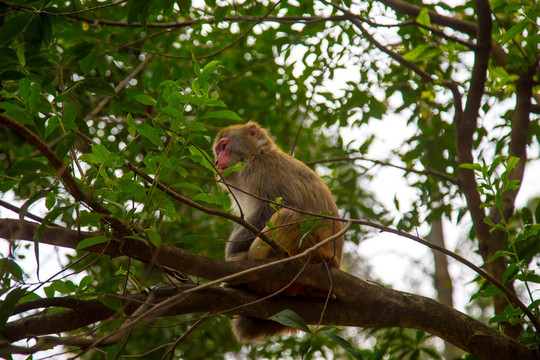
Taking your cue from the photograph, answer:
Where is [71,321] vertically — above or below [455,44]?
below

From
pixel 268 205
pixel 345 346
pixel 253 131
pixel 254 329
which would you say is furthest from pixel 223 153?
pixel 345 346

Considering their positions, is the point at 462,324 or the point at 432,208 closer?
the point at 462,324

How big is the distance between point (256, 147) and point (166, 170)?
254 centimetres

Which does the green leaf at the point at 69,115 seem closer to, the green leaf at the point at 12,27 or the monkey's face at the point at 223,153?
the green leaf at the point at 12,27

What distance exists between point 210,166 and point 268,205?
168cm

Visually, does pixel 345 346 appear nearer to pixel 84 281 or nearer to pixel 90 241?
pixel 90 241

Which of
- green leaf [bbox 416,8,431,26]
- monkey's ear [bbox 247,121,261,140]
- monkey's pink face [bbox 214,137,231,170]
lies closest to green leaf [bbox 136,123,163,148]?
green leaf [bbox 416,8,431,26]

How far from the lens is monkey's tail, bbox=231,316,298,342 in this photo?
3.78m

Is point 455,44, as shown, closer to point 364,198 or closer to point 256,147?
point 256,147

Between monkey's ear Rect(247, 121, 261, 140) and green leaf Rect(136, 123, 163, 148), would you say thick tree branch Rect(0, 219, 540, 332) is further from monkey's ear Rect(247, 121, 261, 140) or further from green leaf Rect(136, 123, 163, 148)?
monkey's ear Rect(247, 121, 261, 140)

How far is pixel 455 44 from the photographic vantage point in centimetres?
413

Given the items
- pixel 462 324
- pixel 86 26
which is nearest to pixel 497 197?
pixel 462 324

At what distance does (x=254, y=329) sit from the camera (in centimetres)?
382

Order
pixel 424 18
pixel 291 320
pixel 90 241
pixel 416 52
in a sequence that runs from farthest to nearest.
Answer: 1. pixel 416 52
2. pixel 424 18
3. pixel 291 320
4. pixel 90 241
